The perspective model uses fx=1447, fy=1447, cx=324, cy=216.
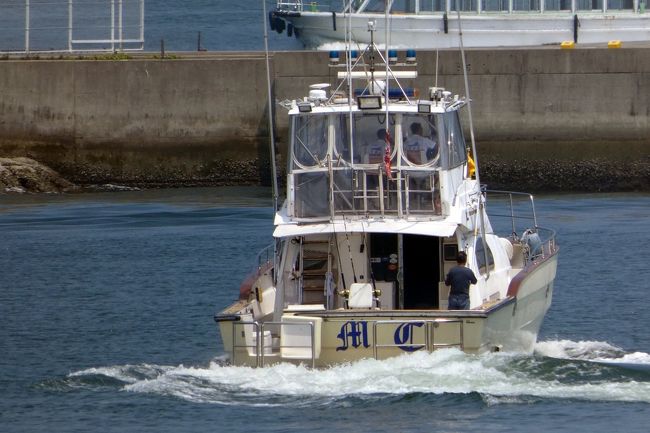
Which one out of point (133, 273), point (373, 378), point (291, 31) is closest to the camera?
point (373, 378)

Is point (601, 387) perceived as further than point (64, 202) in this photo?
No

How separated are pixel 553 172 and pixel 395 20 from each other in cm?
1133

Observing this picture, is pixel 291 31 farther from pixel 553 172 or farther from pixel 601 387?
pixel 601 387

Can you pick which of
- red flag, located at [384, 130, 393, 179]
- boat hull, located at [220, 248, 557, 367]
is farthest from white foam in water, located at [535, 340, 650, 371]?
red flag, located at [384, 130, 393, 179]

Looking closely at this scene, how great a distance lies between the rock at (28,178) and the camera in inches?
1305

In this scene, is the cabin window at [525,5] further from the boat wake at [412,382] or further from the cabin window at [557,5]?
the boat wake at [412,382]

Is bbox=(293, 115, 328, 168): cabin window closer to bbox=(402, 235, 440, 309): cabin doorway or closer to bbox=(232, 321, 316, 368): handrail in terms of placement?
bbox=(402, 235, 440, 309): cabin doorway

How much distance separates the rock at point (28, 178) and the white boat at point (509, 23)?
11.7 meters

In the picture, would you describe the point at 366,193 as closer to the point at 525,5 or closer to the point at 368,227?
the point at 368,227

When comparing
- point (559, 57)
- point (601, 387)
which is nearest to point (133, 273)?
point (601, 387)

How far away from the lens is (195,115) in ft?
111

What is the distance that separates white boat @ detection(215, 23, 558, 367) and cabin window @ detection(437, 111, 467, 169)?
0.07 feet

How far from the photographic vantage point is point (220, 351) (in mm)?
18344

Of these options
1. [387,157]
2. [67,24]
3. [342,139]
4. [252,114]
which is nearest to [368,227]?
[387,157]
